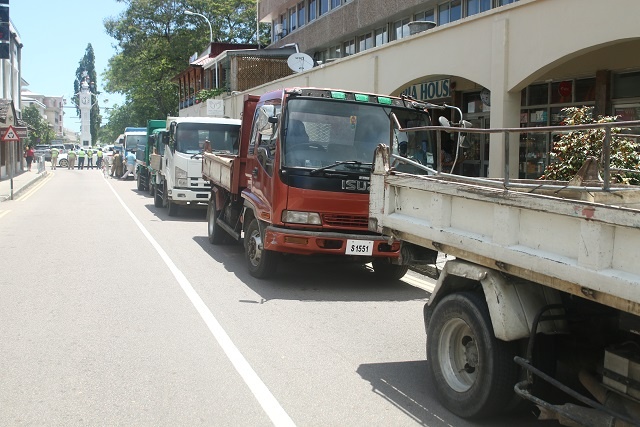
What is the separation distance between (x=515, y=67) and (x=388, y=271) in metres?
4.91

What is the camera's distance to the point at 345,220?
8.67 m

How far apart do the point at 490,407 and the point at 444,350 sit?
65 cm

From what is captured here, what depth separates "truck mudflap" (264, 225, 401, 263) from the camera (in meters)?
8.54

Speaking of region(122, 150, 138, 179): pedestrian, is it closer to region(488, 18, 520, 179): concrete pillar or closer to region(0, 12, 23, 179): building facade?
region(0, 12, 23, 179): building facade

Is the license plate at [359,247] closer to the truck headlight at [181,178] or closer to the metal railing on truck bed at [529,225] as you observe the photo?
the metal railing on truck bed at [529,225]

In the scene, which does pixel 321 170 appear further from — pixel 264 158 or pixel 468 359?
pixel 468 359

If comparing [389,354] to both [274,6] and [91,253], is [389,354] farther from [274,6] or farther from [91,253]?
[274,6]

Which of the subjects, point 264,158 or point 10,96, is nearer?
point 264,158

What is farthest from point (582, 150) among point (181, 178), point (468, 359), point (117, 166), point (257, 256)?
point (117, 166)

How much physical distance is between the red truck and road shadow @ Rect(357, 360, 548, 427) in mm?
2850

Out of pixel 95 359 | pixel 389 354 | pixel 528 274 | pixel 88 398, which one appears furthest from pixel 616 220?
pixel 95 359

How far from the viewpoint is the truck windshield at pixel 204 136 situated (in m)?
17.0

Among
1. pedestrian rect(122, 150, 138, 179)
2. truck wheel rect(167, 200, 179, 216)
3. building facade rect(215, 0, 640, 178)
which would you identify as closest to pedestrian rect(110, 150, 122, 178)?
pedestrian rect(122, 150, 138, 179)

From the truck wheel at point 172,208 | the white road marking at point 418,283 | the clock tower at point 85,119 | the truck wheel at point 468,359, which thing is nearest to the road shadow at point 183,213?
the truck wheel at point 172,208
